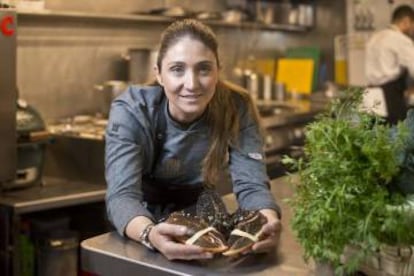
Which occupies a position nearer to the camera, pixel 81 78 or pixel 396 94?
pixel 81 78

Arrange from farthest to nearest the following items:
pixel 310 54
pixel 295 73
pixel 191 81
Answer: pixel 310 54
pixel 295 73
pixel 191 81

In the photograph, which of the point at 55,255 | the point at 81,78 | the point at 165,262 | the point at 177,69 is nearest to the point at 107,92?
the point at 81,78

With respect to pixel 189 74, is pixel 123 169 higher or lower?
lower

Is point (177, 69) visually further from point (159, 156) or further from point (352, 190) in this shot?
point (352, 190)

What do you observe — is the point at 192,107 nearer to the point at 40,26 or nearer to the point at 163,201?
the point at 163,201

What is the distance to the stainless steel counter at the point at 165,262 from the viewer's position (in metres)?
1.14

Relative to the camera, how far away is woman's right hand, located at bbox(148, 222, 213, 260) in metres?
1.13

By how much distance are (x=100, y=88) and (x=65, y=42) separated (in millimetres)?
285

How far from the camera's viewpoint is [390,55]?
412 cm

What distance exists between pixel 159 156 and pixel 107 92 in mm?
1666

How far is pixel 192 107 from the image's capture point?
144 centimetres

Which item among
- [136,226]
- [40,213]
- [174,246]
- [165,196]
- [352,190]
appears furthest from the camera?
[40,213]

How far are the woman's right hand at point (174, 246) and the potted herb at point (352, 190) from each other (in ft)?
0.66

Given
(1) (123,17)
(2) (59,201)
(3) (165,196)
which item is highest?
(1) (123,17)
